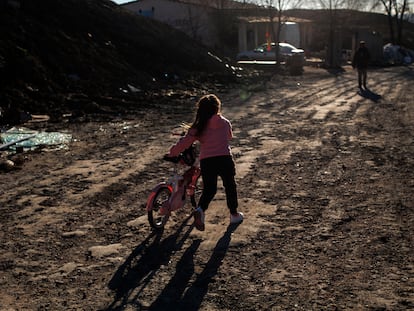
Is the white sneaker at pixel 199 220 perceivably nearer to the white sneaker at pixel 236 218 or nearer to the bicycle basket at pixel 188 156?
the white sneaker at pixel 236 218

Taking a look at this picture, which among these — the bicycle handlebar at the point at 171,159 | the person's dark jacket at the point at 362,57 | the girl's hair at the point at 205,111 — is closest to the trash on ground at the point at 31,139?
the bicycle handlebar at the point at 171,159

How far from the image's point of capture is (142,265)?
192 inches

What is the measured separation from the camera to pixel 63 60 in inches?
741

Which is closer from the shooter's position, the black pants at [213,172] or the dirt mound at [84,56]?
the black pants at [213,172]

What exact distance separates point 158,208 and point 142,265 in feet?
3.55

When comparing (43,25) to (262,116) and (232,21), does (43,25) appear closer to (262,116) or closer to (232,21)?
(262,116)

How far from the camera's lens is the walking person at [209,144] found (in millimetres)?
5527

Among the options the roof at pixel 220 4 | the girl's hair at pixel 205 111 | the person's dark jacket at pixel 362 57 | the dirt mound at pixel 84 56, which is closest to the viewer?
the girl's hair at pixel 205 111

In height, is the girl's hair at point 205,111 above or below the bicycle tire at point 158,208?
above

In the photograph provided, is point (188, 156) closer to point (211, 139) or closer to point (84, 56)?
point (211, 139)

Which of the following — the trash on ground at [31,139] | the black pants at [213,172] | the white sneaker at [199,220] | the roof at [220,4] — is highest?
the roof at [220,4]

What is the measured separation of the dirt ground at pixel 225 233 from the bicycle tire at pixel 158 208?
0.13m

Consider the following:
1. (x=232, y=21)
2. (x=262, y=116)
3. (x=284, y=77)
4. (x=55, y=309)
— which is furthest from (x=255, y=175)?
(x=232, y=21)

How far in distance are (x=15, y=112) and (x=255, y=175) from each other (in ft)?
23.3
